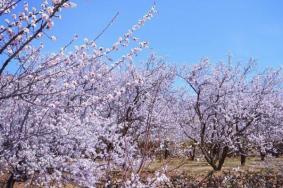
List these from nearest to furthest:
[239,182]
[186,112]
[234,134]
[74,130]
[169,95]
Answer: [74,130] → [239,182] → [234,134] → [186,112] → [169,95]

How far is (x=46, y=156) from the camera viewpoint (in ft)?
32.8

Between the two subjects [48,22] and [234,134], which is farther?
[234,134]

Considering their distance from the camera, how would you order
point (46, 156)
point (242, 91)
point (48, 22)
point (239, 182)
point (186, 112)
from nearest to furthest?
point (48, 22), point (46, 156), point (239, 182), point (242, 91), point (186, 112)

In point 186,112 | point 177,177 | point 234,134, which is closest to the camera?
point 177,177

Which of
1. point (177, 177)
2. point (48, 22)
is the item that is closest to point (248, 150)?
point (177, 177)

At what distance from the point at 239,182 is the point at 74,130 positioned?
8751 millimetres

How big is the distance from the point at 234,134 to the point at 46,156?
47.6 ft

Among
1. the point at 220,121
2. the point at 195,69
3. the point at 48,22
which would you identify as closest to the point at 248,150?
the point at 220,121

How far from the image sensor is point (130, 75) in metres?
25.1

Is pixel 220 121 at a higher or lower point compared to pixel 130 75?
lower

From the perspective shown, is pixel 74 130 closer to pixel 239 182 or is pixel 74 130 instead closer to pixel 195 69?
pixel 239 182

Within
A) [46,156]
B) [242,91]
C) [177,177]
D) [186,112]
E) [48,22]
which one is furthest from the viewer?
[186,112]

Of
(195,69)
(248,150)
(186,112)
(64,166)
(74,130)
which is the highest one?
(195,69)

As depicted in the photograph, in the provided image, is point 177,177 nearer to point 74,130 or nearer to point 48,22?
point 74,130
